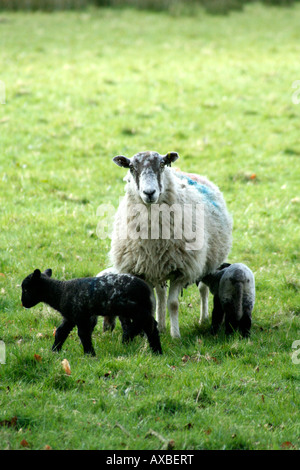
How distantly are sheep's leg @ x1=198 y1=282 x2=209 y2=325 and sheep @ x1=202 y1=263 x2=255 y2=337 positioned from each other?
1.20 ft

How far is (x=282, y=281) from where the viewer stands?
24.7ft

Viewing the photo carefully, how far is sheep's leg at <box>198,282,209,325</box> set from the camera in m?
6.88

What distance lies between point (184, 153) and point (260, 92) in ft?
15.1

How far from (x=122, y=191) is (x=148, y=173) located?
438 centimetres

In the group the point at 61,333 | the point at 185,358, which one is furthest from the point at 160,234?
the point at 61,333

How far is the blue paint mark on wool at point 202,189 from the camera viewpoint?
7.13m

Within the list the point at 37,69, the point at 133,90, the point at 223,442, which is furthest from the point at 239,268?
the point at 37,69

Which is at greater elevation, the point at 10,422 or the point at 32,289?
the point at 32,289

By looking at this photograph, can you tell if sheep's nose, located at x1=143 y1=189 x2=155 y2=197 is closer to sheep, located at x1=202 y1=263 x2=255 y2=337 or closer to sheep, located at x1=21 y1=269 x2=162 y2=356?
sheep, located at x1=21 y1=269 x2=162 y2=356

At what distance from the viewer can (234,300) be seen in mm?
6188

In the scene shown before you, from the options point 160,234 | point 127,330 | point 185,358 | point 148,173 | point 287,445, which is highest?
point 148,173

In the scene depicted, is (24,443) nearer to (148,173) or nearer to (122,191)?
(148,173)

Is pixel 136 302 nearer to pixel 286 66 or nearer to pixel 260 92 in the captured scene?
pixel 260 92

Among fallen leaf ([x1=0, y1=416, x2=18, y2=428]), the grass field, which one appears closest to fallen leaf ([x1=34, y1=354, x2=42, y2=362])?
the grass field
